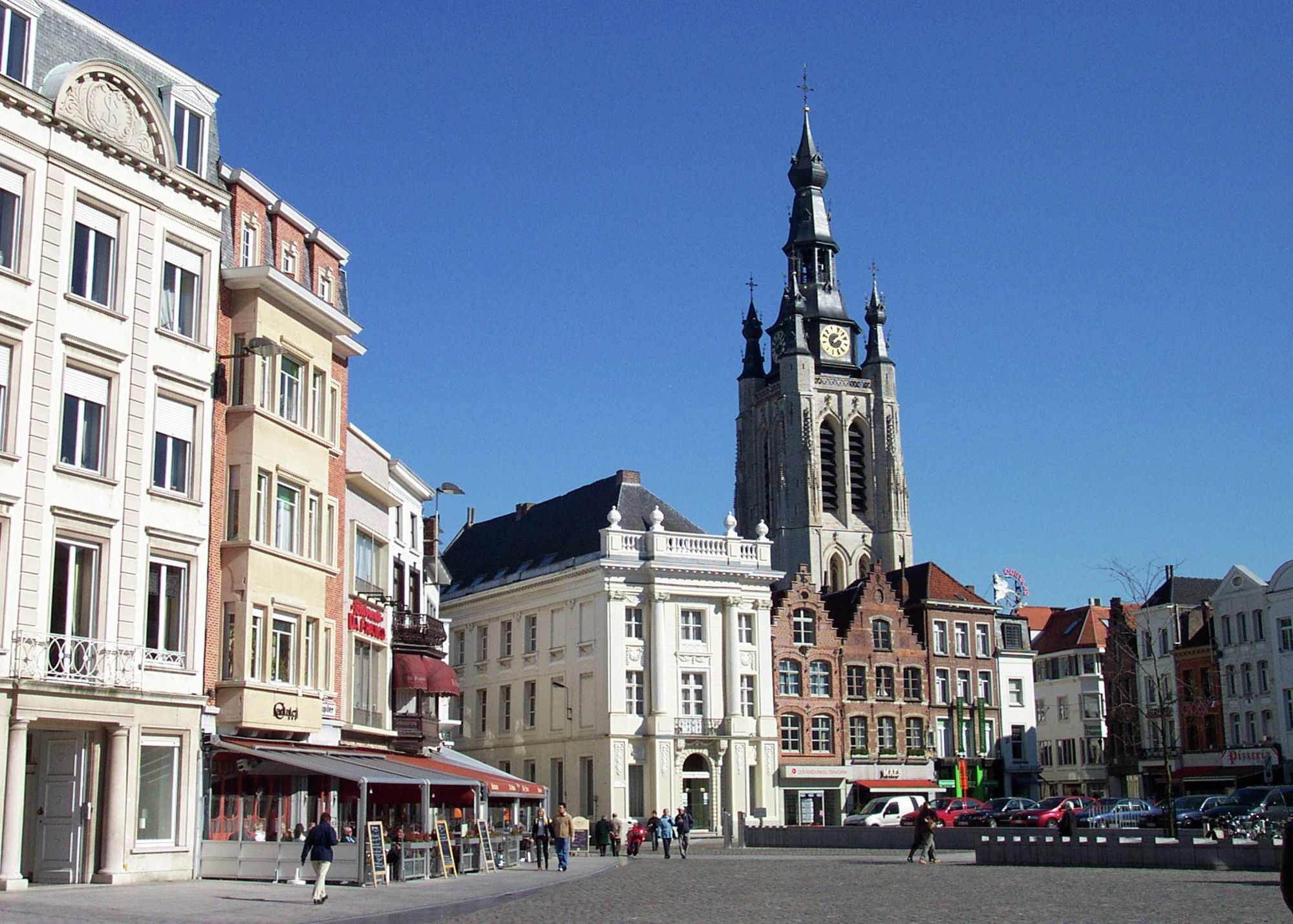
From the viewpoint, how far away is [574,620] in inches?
2566

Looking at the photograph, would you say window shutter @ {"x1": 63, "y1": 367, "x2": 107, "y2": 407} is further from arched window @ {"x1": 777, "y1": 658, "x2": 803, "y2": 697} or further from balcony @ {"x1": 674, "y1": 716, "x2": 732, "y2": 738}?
arched window @ {"x1": 777, "y1": 658, "x2": 803, "y2": 697}

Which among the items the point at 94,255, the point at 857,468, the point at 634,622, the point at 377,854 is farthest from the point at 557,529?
the point at 857,468

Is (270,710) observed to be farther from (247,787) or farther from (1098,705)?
(1098,705)

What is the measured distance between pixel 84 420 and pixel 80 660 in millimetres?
4054

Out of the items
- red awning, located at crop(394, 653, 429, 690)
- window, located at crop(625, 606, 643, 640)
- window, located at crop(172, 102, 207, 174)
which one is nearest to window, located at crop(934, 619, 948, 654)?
window, located at crop(625, 606, 643, 640)

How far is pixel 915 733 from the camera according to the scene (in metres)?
73.4

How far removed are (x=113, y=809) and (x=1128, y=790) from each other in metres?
66.9

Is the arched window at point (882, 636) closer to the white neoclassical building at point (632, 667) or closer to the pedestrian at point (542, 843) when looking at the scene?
the white neoclassical building at point (632, 667)

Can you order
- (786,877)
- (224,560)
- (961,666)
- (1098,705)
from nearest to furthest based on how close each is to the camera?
1. (224,560)
2. (786,877)
3. (961,666)
4. (1098,705)

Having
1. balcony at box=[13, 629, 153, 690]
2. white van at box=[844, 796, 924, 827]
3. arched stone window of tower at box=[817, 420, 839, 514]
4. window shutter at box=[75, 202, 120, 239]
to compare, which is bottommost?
white van at box=[844, 796, 924, 827]

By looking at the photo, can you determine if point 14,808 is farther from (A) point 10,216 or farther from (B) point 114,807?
(A) point 10,216

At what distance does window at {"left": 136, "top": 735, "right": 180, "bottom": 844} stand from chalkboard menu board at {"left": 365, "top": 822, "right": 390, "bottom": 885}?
3482 mm


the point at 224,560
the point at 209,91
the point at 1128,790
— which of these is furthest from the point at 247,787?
the point at 1128,790

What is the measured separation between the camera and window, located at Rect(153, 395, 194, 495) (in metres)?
27.1
